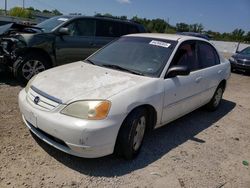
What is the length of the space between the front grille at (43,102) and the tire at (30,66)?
2859 mm

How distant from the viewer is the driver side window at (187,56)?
4.39m

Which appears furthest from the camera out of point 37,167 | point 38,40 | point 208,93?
point 38,40

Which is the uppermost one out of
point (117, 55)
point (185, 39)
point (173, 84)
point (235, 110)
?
point (185, 39)

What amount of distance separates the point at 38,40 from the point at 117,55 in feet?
8.79

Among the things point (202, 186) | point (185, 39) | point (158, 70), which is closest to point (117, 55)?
point (158, 70)

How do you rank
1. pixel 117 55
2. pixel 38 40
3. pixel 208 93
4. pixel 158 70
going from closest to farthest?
pixel 158 70, pixel 117 55, pixel 208 93, pixel 38 40

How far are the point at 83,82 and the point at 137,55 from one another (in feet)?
3.70

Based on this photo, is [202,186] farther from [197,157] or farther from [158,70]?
[158,70]

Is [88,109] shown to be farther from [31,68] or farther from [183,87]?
[31,68]

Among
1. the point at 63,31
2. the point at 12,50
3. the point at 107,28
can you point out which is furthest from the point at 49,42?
the point at 107,28

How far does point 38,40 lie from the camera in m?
6.39

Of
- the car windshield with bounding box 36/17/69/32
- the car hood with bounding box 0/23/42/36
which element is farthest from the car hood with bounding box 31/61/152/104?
the car windshield with bounding box 36/17/69/32

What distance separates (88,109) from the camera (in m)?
3.09

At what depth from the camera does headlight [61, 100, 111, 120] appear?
10.1ft
